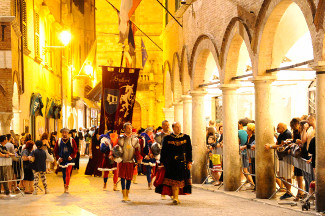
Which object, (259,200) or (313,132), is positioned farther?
(259,200)

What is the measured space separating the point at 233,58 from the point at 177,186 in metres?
4.36

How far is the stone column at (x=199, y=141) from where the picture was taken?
19297 mm

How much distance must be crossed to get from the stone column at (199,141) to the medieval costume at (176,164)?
18.9 ft

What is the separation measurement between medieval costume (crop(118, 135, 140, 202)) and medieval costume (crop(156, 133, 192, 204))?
2.92ft

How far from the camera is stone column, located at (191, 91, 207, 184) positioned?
19.3 meters

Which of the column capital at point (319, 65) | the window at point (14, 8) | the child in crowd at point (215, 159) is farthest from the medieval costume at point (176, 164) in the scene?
the window at point (14, 8)

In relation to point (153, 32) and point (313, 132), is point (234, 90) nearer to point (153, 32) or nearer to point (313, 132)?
point (313, 132)

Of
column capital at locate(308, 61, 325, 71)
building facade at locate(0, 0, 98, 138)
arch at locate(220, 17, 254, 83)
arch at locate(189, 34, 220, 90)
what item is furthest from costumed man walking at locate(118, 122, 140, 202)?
building facade at locate(0, 0, 98, 138)

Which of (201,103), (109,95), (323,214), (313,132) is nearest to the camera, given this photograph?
(323,214)

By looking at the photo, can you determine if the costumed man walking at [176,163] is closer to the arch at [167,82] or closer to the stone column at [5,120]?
the stone column at [5,120]

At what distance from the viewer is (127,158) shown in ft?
46.9

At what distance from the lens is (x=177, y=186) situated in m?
13.4

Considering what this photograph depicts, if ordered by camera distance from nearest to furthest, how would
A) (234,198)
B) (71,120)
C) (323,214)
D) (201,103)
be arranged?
(323,214), (234,198), (201,103), (71,120)

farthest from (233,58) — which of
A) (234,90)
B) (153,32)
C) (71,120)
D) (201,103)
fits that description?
(153,32)
